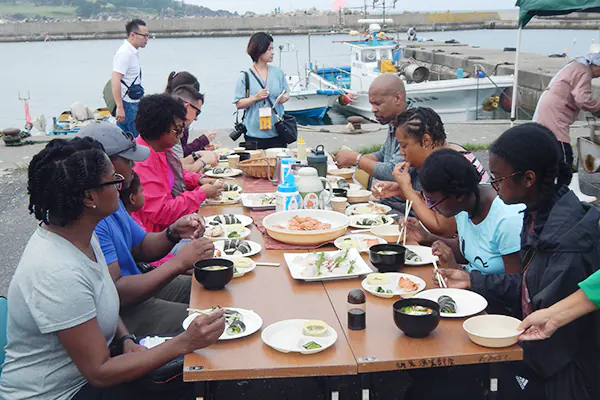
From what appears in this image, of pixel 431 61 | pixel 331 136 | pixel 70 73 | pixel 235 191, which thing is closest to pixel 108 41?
pixel 70 73

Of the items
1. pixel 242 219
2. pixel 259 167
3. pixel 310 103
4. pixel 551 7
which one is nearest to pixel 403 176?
pixel 242 219

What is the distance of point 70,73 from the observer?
143 ft

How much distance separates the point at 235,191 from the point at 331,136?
664cm

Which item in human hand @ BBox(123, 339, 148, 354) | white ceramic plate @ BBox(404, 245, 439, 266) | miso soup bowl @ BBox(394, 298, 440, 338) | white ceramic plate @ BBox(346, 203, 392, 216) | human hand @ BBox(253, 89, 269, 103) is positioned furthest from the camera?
human hand @ BBox(253, 89, 269, 103)

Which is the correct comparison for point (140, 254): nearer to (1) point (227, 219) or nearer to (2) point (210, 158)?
(1) point (227, 219)

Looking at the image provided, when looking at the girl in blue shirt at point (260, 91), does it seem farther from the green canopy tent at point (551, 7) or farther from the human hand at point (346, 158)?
the green canopy tent at point (551, 7)

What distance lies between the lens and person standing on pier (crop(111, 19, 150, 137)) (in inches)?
323

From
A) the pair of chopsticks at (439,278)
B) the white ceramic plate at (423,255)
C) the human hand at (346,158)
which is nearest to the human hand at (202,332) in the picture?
the pair of chopsticks at (439,278)

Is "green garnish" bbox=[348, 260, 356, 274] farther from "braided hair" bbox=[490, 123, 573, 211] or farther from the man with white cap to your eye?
"braided hair" bbox=[490, 123, 573, 211]

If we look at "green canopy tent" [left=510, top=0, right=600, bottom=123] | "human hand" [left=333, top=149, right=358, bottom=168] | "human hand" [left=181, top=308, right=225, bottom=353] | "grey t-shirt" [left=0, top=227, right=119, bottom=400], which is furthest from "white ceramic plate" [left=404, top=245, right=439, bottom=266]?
"green canopy tent" [left=510, top=0, right=600, bottom=123]

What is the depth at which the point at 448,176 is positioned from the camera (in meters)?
2.89

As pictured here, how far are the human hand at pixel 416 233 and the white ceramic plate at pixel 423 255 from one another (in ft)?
0.58

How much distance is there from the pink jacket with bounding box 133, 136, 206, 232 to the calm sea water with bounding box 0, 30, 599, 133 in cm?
1537

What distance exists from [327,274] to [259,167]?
2399mm
